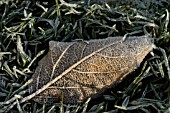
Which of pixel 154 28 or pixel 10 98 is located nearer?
pixel 10 98

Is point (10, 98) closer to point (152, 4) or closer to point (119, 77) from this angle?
point (119, 77)

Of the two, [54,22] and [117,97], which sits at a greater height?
[54,22]

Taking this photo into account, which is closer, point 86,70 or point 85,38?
point 86,70

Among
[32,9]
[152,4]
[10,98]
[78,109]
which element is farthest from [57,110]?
[152,4]
